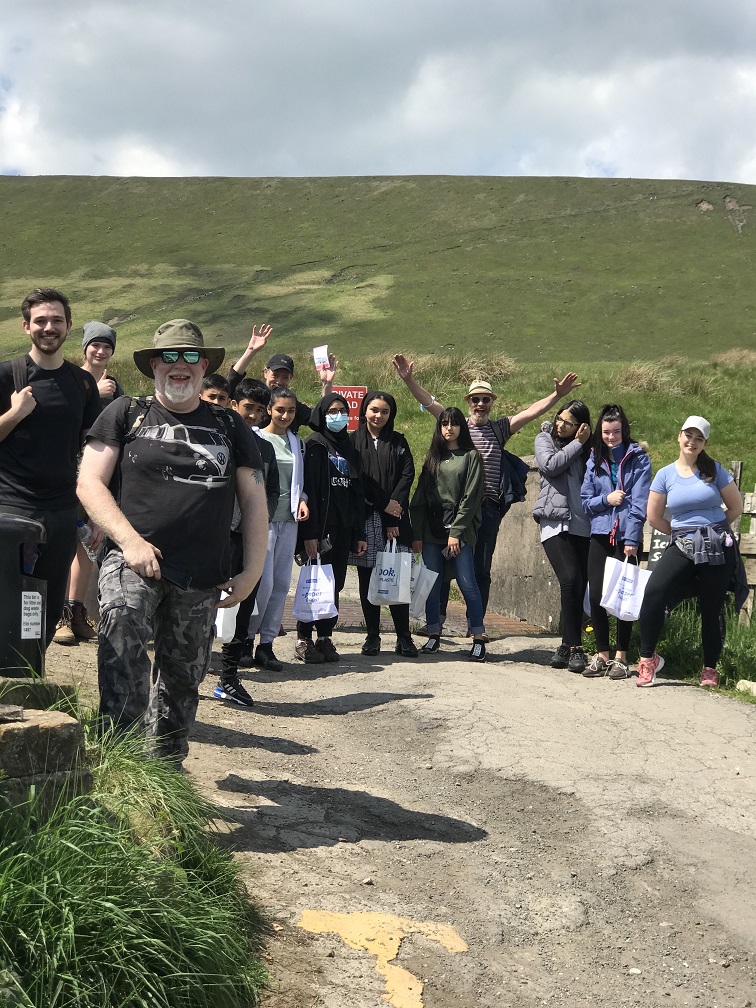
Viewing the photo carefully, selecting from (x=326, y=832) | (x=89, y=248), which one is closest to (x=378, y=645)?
(x=326, y=832)

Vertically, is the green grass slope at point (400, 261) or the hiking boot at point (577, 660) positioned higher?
the green grass slope at point (400, 261)

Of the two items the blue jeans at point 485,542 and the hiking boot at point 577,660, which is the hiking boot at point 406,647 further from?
the hiking boot at point 577,660

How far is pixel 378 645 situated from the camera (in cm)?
948

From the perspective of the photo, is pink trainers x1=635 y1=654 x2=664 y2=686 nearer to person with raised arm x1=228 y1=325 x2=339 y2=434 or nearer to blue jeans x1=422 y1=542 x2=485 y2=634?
blue jeans x1=422 y1=542 x2=485 y2=634

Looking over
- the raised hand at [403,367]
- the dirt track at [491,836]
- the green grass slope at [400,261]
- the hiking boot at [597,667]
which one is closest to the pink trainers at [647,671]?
the dirt track at [491,836]

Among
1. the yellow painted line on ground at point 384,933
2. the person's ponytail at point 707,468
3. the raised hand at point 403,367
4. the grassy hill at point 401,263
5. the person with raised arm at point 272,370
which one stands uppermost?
the grassy hill at point 401,263

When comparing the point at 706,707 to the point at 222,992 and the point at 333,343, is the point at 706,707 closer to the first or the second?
the point at 222,992

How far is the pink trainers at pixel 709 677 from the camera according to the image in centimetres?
855

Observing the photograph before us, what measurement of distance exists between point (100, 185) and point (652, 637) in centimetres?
8927

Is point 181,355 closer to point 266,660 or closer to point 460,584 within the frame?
point 266,660

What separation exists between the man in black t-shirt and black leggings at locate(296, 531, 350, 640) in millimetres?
3706

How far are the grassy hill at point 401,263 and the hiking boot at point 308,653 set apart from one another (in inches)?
888

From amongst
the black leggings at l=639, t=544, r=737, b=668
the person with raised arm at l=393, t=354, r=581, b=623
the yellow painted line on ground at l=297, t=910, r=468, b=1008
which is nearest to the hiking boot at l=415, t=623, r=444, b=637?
the person with raised arm at l=393, t=354, r=581, b=623

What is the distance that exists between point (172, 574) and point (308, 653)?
4.62 meters
